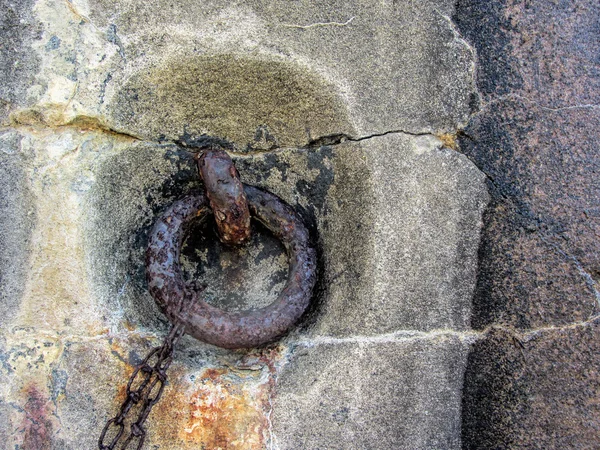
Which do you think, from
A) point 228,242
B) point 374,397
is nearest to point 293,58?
point 228,242

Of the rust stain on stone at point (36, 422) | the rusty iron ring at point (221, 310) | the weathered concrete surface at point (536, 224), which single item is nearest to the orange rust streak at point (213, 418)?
the rusty iron ring at point (221, 310)

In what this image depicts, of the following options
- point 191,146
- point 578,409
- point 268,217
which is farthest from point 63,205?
point 578,409

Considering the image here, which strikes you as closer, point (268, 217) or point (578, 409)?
point (578, 409)

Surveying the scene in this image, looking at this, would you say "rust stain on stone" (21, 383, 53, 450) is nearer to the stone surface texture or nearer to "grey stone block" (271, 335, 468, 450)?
the stone surface texture

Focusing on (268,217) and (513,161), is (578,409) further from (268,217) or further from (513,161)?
(268,217)

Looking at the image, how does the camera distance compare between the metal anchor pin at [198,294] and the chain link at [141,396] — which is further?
the metal anchor pin at [198,294]

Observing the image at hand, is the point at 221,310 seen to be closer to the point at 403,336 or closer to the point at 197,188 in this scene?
the point at 197,188

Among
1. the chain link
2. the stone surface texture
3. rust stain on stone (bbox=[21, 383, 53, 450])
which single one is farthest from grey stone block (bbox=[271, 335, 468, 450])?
rust stain on stone (bbox=[21, 383, 53, 450])

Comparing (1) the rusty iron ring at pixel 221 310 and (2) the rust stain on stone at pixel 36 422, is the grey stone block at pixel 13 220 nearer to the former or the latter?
(2) the rust stain on stone at pixel 36 422
